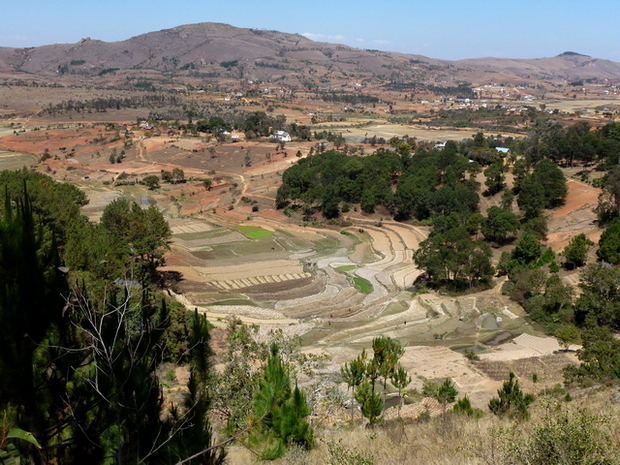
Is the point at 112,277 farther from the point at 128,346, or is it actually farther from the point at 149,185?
the point at 149,185

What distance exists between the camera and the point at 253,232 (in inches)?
2539

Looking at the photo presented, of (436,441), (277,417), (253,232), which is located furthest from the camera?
(253,232)

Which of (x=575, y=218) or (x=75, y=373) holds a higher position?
(x=75, y=373)

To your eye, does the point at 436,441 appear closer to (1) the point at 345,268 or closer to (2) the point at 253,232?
(1) the point at 345,268

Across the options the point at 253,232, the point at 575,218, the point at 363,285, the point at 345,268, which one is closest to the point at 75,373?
the point at 363,285

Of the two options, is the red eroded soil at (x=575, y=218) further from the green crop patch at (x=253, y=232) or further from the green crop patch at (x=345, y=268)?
the green crop patch at (x=253, y=232)

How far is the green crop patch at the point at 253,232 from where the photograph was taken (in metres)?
63.1

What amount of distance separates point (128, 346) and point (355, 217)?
204ft

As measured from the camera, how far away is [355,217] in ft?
229

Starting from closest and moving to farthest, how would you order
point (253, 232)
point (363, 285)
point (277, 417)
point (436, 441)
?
point (277, 417)
point (436, 441)
point (363, 285)
point (253, 232)

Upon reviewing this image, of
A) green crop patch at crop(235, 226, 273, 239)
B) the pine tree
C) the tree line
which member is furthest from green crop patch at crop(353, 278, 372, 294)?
the tree line

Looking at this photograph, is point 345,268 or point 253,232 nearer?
point 345,268

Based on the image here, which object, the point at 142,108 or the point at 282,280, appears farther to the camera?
the point at 142,108

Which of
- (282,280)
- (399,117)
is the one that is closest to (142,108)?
(399,117)
